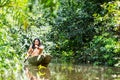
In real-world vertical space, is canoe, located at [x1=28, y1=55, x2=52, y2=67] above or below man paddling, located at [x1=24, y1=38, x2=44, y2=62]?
below

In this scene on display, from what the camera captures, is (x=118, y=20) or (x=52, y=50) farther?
(x=52, y=50)

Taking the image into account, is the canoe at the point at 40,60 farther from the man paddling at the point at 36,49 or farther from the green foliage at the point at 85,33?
the green foliage at the point at 85,33

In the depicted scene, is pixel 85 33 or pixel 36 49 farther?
pixel 85 33

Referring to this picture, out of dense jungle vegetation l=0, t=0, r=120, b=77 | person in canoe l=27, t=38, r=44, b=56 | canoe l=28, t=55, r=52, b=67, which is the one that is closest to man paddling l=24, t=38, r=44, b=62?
person in canoe l=27, t=38, r=44, b=56

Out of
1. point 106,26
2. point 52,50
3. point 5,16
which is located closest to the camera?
point 5,16

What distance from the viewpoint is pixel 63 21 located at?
707 inches

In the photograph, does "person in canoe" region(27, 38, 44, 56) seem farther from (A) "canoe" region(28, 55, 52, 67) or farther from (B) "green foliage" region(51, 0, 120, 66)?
(B) "green foliage" region(51, 0, 120, 66)

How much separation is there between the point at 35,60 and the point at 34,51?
1037mm

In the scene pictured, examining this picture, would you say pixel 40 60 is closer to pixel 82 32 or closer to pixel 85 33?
pixel 82 32

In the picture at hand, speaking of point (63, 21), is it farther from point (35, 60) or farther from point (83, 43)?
point (35, 60)

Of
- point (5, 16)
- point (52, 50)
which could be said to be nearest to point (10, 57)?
point (5, 16)

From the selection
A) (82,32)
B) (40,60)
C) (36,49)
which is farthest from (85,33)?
(40,60)

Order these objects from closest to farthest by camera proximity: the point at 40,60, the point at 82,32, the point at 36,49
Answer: the point at 40,60 → the point at 36,49 → the point at 82,32

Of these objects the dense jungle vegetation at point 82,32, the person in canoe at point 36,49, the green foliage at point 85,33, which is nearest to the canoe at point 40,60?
the dense jungle vegetation at point 82,32
